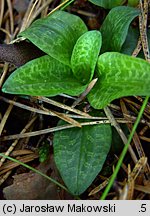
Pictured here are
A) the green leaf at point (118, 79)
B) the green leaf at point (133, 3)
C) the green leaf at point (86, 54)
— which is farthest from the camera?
the green leaf at point (133, 3)

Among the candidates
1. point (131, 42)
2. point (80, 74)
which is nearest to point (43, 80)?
point (80, 74)

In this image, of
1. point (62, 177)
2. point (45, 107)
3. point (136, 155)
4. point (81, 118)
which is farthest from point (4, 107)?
point (136, 155)

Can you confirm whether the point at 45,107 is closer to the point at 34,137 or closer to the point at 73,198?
the point at 34,137

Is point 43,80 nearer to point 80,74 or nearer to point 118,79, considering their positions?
point 80,74

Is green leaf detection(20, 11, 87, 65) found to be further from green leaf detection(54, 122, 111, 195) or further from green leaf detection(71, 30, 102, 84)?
green leaf detection(54, 122, 111, 195)

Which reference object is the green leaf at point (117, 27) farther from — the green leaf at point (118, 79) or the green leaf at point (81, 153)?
the green leaf at point (81, 153)

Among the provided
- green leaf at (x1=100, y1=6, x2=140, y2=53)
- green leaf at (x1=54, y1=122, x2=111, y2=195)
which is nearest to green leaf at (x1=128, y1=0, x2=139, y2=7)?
green leaf at (x1=100, y1=6, x2=140, y2=53)

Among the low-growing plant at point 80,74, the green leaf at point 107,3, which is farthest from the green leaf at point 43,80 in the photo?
the green leaf at point 107,3
